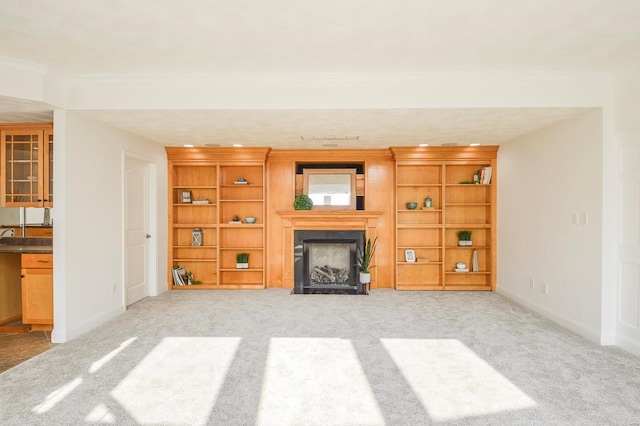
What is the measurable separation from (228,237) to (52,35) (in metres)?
3.82

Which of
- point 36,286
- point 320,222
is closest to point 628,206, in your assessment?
point 320,222

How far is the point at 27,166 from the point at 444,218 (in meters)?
5.49

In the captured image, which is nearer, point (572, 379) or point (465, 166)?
point (572, 379)

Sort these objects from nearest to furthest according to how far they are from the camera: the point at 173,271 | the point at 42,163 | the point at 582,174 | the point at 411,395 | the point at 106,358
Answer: the point at 411,395, the point at 106,358, the point at 582,174, the point at 42,163, the point at 173,271

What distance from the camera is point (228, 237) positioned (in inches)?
239

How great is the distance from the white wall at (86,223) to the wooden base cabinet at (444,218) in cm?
388

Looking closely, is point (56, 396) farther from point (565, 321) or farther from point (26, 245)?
point (565, 321)

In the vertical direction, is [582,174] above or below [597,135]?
below

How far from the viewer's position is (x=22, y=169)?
13.4ft

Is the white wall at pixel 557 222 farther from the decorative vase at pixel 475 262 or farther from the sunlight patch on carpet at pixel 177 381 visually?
the sunlight patch on carpet at pixel 177 381

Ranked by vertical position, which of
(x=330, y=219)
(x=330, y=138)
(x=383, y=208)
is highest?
(x=330, y=138)

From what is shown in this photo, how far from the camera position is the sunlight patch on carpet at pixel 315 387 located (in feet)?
7.21

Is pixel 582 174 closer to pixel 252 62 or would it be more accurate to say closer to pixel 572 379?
pixel 572 379

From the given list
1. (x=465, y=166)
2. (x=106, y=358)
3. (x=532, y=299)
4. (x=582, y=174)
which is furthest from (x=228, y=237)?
(x=582, y=174)
